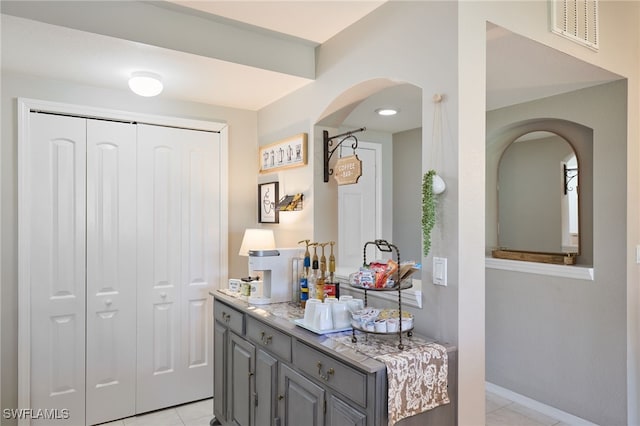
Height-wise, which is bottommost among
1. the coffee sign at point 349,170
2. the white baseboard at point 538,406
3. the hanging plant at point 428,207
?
the white baseboard at point 538,406

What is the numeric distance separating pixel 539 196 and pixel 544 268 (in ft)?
2.02

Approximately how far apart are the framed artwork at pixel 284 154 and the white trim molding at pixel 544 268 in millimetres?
1876

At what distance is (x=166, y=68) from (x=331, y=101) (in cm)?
107

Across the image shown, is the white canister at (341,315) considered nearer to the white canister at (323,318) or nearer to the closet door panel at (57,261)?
the white canister at (323,318)

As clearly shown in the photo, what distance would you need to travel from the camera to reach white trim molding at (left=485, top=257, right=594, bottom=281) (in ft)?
9.40

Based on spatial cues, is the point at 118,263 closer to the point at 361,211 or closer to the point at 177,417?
the point at 177,417

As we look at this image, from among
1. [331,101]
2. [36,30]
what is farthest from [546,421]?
[36,30]

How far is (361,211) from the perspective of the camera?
4102 millimetres

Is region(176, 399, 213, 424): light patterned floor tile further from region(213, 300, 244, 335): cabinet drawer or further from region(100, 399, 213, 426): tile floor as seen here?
region(213, 300, 244, 335): cabinet drawer

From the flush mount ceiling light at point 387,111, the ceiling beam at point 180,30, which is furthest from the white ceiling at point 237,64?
the flush mount ceiling light at point 387,111

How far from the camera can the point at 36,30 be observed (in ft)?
6.92

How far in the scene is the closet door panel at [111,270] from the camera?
2908 millimetres

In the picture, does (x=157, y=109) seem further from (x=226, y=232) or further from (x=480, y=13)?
(x=480, y=13)

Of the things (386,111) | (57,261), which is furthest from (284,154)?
(57,261)
